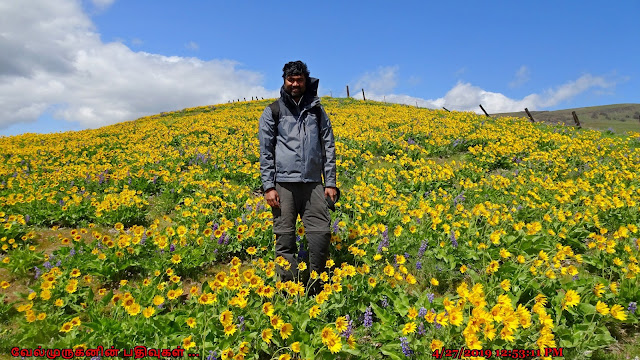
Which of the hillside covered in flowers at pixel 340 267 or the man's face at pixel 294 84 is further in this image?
the man's face at pixel 294 84

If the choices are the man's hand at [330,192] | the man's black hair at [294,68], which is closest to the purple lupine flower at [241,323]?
the man's hand at [330,192]

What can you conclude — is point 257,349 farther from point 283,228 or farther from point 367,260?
point 367,260

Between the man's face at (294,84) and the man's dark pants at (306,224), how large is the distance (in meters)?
1.33

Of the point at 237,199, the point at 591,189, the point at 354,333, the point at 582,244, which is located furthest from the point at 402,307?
the point at 591,189

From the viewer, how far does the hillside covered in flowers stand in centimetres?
344

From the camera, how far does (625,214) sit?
23.0 feet

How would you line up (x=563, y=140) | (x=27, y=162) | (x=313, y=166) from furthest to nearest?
(x=563, y=140), (x=27, y=162), (x=313, y=166)

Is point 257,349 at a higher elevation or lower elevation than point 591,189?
lower

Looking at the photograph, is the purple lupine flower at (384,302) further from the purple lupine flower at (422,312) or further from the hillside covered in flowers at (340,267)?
the purple lupine flower at (422,312)

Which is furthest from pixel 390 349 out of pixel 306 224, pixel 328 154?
pixel 328 154

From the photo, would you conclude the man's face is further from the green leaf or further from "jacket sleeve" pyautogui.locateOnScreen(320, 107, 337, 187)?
the green leaf

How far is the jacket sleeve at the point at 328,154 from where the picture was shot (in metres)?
4.68

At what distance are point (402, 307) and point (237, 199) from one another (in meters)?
5.09

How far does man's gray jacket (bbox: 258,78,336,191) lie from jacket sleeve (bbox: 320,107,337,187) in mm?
100
